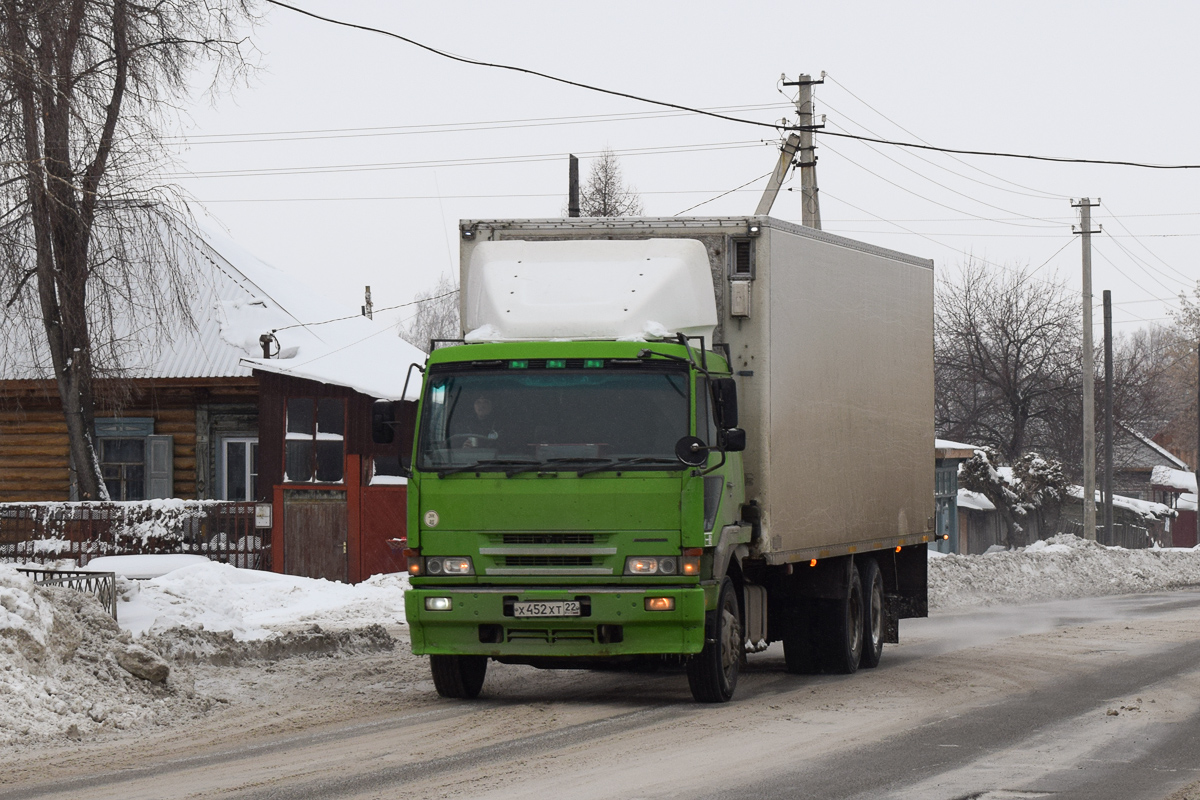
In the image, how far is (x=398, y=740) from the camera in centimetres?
1007

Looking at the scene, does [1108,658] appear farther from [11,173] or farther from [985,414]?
[985,414]

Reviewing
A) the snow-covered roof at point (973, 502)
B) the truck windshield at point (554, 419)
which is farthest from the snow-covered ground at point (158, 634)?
the snow-covered roof at point (973, 502)

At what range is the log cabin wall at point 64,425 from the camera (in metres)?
29.5

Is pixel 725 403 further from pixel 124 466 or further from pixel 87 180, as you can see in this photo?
pixel 124 466

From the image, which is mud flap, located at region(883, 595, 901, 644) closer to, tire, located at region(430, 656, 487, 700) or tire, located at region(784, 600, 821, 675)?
tire, located at region(784, 600, 821, 675)

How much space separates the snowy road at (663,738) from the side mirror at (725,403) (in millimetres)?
2023

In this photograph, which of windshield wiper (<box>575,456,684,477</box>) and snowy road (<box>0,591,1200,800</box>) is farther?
windshield wiper (<box>575,456,684,477</box>)

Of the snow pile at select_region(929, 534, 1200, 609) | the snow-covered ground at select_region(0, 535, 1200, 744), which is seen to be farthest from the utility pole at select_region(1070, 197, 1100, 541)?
the snow-covered ground at select_region(0, 535, 1200, 744)

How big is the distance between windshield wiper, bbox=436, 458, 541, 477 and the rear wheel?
16.5 feet

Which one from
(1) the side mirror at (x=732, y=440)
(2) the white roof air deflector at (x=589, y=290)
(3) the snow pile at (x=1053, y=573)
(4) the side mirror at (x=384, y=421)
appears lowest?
(3) the snow pile at (x=1053, y=573)

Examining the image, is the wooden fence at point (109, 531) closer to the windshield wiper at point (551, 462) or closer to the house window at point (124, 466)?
the house window at point (124, 466)

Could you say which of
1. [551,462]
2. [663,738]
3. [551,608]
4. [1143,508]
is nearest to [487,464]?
[551,462]

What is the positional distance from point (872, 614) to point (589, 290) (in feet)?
16.9

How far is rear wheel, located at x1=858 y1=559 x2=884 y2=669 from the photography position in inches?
593
